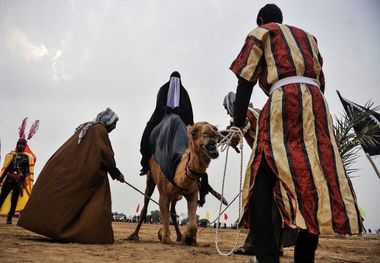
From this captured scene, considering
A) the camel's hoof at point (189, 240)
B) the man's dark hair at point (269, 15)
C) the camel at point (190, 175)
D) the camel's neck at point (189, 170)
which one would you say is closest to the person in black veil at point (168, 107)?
the camel at point (190, 175)

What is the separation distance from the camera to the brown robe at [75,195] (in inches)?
216

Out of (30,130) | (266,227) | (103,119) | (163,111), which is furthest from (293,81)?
(30,130)

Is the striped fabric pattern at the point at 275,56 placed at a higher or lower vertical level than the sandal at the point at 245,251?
higher

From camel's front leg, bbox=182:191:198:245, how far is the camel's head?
115 centimetres

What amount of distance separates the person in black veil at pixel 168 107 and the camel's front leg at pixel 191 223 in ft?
6.33

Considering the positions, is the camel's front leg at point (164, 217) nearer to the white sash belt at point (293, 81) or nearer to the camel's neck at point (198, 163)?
the camel's neck at point (198, 163)

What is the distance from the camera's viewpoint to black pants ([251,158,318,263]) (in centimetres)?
239

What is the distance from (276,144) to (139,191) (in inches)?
203

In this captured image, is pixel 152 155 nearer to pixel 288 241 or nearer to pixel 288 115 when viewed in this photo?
pixel 288 241

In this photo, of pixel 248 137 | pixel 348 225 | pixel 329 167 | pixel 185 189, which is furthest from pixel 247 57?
pixel 185 189

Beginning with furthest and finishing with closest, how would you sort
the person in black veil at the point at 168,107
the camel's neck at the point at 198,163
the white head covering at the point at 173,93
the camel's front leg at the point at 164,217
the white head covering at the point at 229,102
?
the white head covering at the point at 173,93, the person in black veil at the point at 168,107, the camel's front leg at the point at 164,217, the camel's neck at the point at 198,163, the white head covering at the point at 229,102

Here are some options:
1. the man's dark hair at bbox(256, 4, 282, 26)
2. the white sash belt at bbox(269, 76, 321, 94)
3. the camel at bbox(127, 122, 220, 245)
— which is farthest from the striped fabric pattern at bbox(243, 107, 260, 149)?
the white sash belt at bbox(269, 76, 321, 94)

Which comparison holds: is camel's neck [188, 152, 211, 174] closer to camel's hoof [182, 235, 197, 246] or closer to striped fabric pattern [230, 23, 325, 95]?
camel's hoof [182, 235, 197, 246]

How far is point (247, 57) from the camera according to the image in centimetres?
Result: 278
